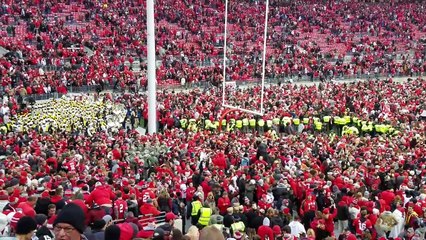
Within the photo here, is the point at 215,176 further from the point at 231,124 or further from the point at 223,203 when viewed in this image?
the point at 231,124

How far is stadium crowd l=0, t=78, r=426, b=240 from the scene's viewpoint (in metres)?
7.96

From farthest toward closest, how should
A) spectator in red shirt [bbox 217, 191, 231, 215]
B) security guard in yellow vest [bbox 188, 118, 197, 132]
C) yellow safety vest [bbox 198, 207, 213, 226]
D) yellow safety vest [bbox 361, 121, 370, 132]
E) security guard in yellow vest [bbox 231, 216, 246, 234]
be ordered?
yellow safety vest [bbox 361, 121, 370, 132], security guard in yellow vest [bbox 188, 118, 197, 132], spectator in red shirt [bbox 217, 191, 231, 215], yellow safety vest [bbox 198, 207, 213, 226], security guard in yellow vest [bbox 231, 216, 246, 234]

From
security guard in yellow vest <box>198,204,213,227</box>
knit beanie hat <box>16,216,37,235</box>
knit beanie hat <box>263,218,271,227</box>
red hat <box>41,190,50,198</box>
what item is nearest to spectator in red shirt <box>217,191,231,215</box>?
security guard in yellow vest <box>198,204,213,227</box>

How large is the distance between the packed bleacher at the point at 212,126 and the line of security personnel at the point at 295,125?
0.05m

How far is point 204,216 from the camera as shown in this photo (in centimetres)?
934

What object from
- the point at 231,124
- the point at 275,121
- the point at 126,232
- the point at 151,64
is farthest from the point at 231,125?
the point at 126,232

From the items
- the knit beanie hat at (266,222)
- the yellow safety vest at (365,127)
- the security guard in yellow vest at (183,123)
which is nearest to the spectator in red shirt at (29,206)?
the knit beanie hat at (266,222)

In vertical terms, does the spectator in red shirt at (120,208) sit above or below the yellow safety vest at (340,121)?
above

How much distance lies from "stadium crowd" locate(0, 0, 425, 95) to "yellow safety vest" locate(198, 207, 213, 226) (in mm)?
14058

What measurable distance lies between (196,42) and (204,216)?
964 inches

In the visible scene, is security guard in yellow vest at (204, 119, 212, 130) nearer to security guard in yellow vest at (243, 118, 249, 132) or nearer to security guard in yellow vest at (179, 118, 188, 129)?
security guard in yellow vest at (179, 118, 188, 129)

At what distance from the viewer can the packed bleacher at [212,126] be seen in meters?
9.04

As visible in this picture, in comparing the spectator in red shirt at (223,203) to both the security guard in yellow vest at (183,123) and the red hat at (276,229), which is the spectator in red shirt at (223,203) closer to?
the red hat at (276,229)

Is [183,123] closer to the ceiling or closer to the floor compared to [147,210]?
closer to the floor
